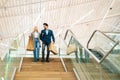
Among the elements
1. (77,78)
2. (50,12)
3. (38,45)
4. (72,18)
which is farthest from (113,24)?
(77,78)

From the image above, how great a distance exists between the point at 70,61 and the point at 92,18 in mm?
14785

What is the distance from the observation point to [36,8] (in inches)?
700

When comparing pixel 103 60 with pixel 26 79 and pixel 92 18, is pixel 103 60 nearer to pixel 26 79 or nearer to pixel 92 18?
pixel 26 79

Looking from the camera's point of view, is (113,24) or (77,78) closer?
(77,78)

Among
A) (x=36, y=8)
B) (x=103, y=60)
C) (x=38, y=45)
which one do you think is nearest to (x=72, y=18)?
(x=36, y=8)

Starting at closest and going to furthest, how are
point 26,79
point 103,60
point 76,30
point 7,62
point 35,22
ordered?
point 103,60, point 7,62, point 26,79, point 35,22, point 76,30

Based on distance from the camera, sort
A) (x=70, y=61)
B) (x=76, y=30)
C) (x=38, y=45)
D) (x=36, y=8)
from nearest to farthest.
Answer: (x=70, y=61)
(x=38, y=45)
(x=36, y=8)
(x=76, y=30)

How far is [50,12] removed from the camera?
1862cm

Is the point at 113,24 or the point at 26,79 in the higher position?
the point at 26,79

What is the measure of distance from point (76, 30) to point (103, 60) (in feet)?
64.7

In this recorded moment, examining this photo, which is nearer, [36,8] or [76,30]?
[36,8]

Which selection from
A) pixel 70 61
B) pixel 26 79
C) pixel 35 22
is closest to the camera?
pixel 26 79

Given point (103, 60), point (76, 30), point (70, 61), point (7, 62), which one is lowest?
point (76, 30)

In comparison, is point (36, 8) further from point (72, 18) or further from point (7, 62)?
point (7, 62)
